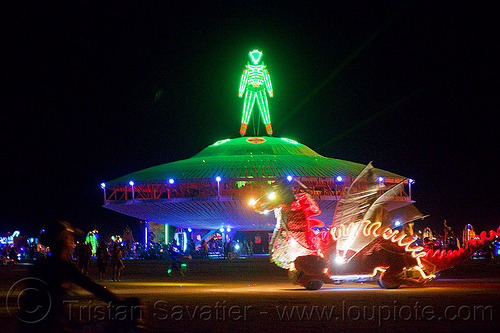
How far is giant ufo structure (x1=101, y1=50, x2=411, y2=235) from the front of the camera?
209ft

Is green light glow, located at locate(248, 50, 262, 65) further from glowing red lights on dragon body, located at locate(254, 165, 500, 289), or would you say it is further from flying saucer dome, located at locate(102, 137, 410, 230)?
glowing red lights on dragon body, located at locate(254, 165, 500, 289)

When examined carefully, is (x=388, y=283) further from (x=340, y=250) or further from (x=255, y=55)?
(x=255, y=55)

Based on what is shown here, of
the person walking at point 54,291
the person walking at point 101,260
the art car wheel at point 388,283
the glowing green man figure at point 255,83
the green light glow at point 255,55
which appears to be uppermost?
the green light glow at point 255,55

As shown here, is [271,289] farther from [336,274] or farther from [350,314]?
[350,314]

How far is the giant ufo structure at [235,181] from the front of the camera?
63.6m

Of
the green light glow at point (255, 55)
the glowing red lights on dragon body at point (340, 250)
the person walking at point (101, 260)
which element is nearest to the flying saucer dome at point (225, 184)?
the green light glow at point (255, 55)

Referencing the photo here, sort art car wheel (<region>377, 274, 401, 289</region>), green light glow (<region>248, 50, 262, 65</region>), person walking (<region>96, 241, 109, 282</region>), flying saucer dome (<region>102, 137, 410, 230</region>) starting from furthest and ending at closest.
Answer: green light glow (<region>248, 50, 262, 65</region>)
flying saucer dome (<region>102, 137, 410, 230</region>)
person walking (<region>96, 241, 109, 282</region>)
art car wheel (<region>377, 274, 401, 289</region>)

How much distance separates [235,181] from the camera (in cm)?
6331

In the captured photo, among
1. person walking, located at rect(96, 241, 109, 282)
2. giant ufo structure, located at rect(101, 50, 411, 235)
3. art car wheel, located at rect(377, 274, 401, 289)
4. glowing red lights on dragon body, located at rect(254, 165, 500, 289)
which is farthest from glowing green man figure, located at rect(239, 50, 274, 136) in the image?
art car wheel, located at rect(377, 274, 401, 289)

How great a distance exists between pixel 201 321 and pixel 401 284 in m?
10.0

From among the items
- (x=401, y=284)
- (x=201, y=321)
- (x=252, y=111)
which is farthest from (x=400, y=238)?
(x=252, y=111)

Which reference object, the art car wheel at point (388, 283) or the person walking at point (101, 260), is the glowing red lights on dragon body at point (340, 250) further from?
the person walking at point (101, 260)

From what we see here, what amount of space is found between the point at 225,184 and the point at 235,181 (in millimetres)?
3527

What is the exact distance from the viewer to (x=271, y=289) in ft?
69.4
